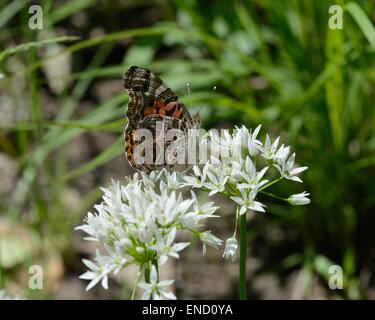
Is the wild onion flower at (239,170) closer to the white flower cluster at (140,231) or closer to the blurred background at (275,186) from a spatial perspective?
the white flower cluster at (140,231)

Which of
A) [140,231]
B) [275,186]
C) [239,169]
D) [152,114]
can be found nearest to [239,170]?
[239,169]

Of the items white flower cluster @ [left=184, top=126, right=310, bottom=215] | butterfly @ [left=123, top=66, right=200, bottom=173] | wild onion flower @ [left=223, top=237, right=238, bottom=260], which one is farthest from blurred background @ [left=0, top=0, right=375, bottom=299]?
wild onion flower @ [left=223, top=237, right=238, bottom=260]

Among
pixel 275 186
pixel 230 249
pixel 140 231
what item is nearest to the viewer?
pixel 140 231

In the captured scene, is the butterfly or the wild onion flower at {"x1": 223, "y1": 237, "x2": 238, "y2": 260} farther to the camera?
the butterfly

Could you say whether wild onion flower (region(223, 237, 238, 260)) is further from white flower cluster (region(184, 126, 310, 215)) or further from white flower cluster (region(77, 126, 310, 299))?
white flower cluster (region(184, 126, 310, 215))

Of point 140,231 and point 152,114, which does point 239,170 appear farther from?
point 152,114

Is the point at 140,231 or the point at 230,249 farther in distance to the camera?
the point at 230,249
